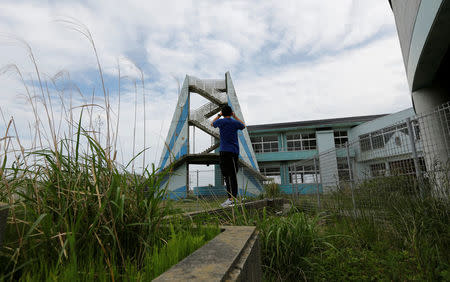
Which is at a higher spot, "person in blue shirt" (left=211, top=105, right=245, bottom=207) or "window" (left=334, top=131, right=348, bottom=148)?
"window" (left=334, top=131, right=348, bottom=148)

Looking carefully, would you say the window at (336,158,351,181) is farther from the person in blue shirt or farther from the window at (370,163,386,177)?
the person in blue shirt

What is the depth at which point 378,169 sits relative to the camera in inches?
170

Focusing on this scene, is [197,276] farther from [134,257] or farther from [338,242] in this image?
[338,242]

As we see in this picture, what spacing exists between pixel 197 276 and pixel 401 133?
4736mm

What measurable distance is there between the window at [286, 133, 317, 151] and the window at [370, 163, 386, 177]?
826 inches

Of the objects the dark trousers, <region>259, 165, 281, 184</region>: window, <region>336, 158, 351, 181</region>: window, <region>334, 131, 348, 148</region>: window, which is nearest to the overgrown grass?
the dark trousers

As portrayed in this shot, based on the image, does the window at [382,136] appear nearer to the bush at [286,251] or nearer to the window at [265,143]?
the bush at [286,251]

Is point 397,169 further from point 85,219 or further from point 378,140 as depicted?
point 85,219

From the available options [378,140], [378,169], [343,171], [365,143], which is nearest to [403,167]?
[378,169]

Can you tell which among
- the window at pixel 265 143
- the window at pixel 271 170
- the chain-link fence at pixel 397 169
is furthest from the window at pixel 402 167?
the window at pixel 265 143

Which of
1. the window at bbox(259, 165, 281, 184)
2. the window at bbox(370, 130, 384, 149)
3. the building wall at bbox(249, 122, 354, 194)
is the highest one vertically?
the building wall at bbox(249, 122, 354, 194)

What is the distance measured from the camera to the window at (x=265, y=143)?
25.5m

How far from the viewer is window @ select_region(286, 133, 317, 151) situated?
81.6ft

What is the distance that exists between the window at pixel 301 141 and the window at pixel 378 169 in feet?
68.9
